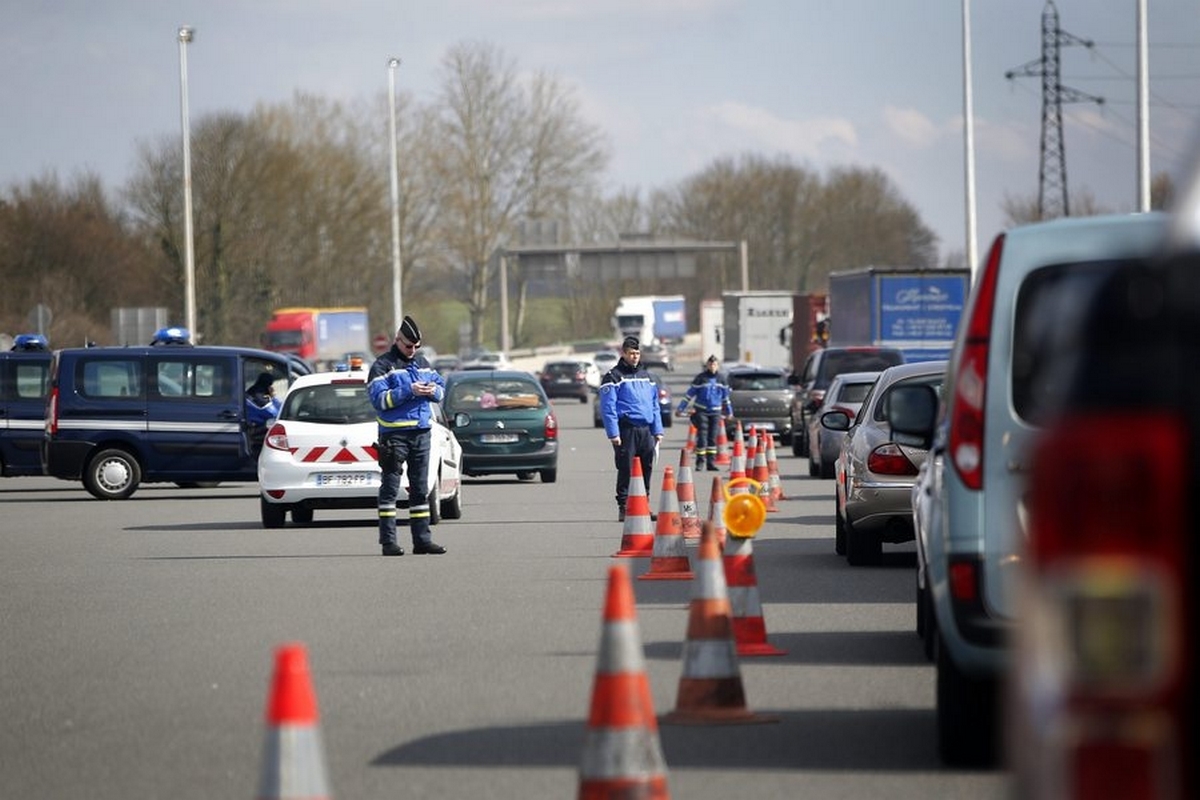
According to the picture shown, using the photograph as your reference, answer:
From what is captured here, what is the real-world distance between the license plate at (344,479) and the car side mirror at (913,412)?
12.9 metres

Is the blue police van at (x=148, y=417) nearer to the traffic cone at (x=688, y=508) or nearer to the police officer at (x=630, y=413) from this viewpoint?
the police officer at (x=630, y=413)

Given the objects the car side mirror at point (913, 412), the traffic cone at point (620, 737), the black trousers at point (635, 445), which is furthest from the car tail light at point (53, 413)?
the traffic cone at point (620, 737)

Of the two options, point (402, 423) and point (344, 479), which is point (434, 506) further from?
point (402, 423)

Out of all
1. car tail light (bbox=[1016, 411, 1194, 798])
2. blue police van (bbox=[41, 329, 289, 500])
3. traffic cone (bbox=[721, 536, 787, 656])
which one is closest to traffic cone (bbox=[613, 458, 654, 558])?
traffic cone (bbox=[721, 536, 787, 656])

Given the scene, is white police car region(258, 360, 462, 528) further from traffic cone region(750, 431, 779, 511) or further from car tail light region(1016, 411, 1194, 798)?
car tail light region(1016, 411, 1194, 798)

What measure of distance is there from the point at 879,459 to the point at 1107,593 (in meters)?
13.6

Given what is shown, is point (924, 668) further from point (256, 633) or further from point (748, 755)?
point (256, 633)

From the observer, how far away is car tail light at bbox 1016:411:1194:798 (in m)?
2.67

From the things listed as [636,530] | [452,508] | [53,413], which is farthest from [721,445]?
[636,530]

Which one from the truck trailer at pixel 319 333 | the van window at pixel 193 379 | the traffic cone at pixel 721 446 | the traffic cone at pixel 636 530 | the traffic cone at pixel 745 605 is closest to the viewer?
the traffic cone at pixel 745 605

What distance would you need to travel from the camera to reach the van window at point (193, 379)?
28.1 meters

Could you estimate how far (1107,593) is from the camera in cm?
266

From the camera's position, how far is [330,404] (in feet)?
73.0

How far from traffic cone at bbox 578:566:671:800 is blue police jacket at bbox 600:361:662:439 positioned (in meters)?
14.2
